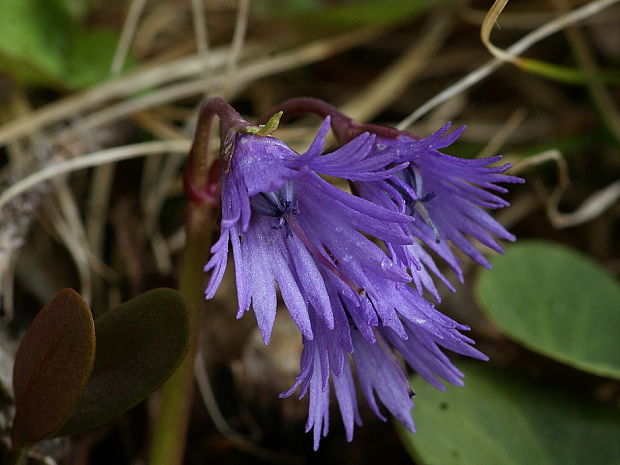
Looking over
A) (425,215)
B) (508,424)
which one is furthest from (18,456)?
(508,424)

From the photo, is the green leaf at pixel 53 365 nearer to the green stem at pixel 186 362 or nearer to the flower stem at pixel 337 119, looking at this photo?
the green stem at pixel 186 362

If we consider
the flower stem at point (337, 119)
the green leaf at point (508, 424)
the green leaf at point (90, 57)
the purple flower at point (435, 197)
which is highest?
the green leaf at point (90, 57)

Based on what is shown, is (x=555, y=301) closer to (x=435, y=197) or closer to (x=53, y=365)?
(x=435, y=197)

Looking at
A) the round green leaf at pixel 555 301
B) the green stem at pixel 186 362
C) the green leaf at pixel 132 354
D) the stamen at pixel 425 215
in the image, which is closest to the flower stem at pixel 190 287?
the green stem at pixel 186 362

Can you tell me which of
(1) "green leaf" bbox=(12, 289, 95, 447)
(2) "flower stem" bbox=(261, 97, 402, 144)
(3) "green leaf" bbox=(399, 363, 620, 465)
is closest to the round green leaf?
(3) "green leaf" bbox=(399, 363, 620, 465)

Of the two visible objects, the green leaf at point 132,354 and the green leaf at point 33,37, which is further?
the green leaf at point 33,37

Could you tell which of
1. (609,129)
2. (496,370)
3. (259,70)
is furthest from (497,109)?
(496,370)
